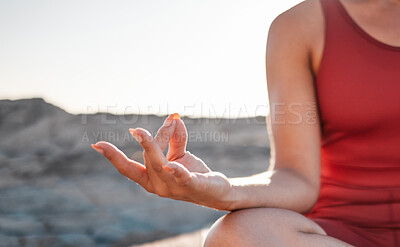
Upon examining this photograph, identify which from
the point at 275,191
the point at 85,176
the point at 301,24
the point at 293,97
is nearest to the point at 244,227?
the point at 275,191

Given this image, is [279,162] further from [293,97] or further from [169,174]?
[169,174]

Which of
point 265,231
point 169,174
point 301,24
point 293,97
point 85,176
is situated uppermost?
point 301,24

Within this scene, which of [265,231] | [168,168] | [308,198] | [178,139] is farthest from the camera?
[308,198]

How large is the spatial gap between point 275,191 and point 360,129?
29 centimetres

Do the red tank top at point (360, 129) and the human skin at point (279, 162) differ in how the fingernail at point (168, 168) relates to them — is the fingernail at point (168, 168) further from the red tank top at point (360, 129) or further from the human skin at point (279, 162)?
the red tank top at point (360, 129)

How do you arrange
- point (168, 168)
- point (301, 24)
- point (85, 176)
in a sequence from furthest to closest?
point (85, 176)
point (301, 24)
point (168, 168)

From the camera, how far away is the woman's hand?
835mm

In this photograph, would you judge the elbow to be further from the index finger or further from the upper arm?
the index finger

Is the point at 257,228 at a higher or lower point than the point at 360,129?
lower

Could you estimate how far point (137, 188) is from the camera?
3824 millimetres

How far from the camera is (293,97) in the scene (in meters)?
1.23

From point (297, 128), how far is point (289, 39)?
0.23m

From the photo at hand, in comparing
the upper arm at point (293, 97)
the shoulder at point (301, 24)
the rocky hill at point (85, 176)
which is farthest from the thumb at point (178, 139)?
the rocky hill at point (85, 176)

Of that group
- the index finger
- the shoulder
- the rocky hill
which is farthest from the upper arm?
the rocky hill
